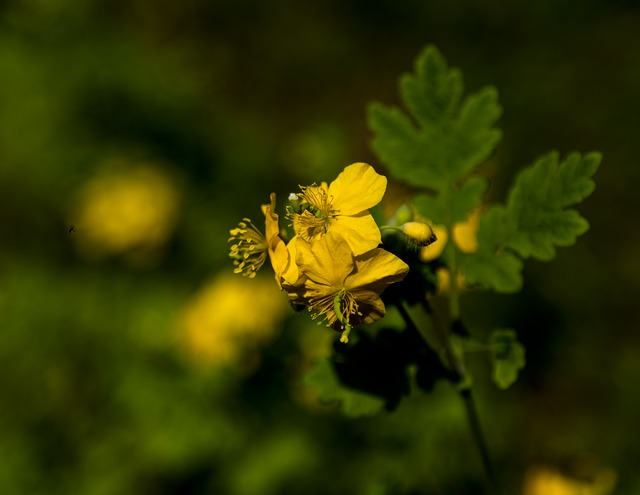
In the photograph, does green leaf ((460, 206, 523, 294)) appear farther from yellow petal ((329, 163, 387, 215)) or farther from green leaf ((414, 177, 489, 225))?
yellow petal ((329, 163, 387, 215))

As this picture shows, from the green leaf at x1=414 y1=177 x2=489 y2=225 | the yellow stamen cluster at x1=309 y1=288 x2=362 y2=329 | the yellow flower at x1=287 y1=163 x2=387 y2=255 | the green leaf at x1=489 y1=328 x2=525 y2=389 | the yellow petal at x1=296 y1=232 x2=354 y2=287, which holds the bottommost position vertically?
the green leaf at x1=489 y1=328 x2=525 y2=389

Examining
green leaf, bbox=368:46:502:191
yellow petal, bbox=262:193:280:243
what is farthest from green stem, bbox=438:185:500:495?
yellow petal, bbox=262:193:280:243

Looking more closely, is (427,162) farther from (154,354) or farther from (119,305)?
(119,305)

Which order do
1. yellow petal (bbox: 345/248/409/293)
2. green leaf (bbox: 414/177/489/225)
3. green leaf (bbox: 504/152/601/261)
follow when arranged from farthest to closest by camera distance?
green leaf (bbox: 414/177/489/225) < green leaf (bbox: 504/152/601/261) < yellow petal (bbox: 345/248/409/293)

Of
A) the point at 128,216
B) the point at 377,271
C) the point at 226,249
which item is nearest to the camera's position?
the point at 377,271

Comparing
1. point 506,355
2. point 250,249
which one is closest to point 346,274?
point 250,249

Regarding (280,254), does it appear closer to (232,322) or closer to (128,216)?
(232,322)

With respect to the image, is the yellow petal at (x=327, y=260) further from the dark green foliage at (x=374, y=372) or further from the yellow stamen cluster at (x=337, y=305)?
the dark green foliage at (x=374, y=372)
